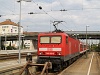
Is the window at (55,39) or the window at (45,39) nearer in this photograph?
the window at (55,39)

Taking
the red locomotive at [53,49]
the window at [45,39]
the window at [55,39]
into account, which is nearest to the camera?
the red locomotive at [53,49]

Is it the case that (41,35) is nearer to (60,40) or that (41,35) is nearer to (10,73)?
(60,40)

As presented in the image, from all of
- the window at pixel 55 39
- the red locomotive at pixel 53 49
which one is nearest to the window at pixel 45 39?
the red locomotive at pixel 53 49

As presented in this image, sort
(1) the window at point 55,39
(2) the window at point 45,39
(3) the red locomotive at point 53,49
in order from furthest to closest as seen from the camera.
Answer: (2) the window at point 45,39
(1) the window at point 55,39
(3) the red locomotive at point 53,49

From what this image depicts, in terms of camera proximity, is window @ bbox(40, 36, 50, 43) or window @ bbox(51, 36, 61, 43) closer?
window @ bbox(51, 36, 61, 43)

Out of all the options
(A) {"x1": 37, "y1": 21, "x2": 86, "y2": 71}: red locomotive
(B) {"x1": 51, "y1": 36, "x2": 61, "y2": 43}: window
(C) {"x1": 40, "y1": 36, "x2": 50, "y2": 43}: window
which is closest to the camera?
(A) {"x1": 37, "y1": 21, "x2": 86, "y2": 71}: red locomotive

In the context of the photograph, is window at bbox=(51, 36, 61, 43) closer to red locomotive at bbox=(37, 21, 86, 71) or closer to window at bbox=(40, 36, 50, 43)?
red locomotive at bbox=(37, 21, 86, 71)

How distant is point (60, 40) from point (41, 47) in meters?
1.68

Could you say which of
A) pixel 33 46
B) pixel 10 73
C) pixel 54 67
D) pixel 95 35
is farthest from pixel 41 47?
pixel 33 46

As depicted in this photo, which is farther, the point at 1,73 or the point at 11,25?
the point at 11,25

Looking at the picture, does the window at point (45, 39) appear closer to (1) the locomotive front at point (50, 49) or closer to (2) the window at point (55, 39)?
(1) the locomotive front at point (50, 49)

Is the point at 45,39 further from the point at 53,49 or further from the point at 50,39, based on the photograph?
the point at 53,49

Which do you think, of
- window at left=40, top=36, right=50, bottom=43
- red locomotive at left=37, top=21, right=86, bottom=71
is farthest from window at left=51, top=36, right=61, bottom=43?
window at left=40, top=36, right=50, bottom=43

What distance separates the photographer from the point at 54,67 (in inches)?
829
